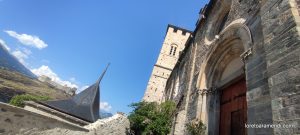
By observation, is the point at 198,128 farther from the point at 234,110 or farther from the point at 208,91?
the point at 208,91

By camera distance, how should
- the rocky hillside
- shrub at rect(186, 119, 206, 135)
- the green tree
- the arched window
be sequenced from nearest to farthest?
shrub at rect(186, 119, 206, 135) < the green tree < the arched window < the rocky hillside

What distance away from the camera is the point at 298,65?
2.61 m

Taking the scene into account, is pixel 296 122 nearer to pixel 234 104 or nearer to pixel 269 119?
pixel 269 119

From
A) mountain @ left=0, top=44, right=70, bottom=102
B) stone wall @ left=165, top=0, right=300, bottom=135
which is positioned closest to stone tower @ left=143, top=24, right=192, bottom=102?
stone wall @ left=165, top=0, right=300, bottom=135

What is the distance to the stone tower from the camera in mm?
26770

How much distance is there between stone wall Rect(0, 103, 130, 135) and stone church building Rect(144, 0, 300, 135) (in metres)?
2.82

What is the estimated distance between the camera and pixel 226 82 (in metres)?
5.92

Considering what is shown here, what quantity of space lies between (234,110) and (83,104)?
7.90 m

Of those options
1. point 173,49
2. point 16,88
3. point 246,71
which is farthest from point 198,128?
point 16,88

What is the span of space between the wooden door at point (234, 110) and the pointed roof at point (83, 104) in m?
6.27

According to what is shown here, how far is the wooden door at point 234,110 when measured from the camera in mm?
4883

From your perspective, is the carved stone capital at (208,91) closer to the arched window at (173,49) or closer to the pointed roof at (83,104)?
the pointed roof at (83,104)

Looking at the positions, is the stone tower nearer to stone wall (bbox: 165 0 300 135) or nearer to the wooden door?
stone wall (bbox: 165 0 300 135)

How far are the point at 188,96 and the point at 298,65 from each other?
520 centimetres
